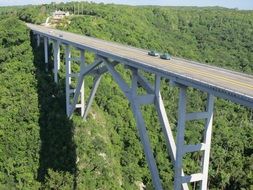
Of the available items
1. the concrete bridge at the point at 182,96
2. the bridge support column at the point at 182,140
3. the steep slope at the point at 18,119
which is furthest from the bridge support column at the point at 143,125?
the steep slope at the point at 18,119

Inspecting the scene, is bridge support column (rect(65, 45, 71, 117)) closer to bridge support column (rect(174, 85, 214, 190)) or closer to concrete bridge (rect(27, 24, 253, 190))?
concrete bridge (rect(27, 24, 253, 190))

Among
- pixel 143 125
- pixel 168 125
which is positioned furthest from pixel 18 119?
pixel 168 125

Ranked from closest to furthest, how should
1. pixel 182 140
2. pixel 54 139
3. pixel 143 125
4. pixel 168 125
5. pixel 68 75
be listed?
pixel 182 140 < pixel 168 125 < pixel 143 125 < pixel 54 139 < pixel 68 75

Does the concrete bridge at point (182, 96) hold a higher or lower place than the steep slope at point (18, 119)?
higher

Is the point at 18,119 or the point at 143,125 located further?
the point at 18,119

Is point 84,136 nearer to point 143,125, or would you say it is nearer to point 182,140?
point 143,125

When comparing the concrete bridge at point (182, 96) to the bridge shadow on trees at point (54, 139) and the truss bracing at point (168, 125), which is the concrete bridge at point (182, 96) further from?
the bridge shadow on trees at point (54, 139)

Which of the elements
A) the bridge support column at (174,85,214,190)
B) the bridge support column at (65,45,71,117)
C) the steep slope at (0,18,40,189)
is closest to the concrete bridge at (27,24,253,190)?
the bridge support column at (174,85,214,190)

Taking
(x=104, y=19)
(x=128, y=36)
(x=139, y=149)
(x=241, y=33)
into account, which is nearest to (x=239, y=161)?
(x=139, y=149)

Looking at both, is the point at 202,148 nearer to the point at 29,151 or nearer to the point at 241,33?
the point at 29,151
